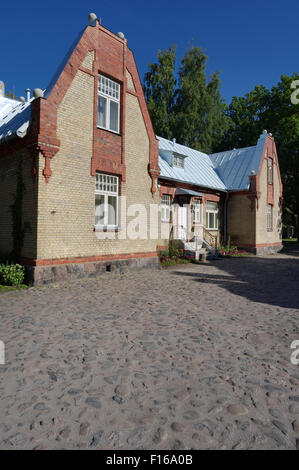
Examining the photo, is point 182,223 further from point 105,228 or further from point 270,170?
point 270,170

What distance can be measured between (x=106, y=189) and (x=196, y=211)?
375 inches

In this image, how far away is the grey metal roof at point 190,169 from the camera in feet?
61.3

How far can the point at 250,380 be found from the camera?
3.67 meters

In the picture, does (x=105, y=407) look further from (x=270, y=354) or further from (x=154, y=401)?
(x=270, y=354)

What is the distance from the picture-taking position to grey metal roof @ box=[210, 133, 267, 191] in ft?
73.7

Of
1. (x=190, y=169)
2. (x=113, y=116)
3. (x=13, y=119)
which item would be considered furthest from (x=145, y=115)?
(x=190, y=169)

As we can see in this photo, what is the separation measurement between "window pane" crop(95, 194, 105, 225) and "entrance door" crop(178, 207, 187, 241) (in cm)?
744

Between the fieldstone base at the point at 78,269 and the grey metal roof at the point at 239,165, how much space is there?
12161 mm

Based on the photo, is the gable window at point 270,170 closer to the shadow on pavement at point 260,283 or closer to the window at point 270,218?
the window at point 270,218

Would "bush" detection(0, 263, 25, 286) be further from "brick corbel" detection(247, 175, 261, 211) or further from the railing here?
"brick corbel" detection(247, 175, 261, 211)

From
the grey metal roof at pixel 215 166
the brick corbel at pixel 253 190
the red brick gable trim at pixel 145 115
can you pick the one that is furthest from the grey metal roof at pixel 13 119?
the brick corbel at pixel 253 190

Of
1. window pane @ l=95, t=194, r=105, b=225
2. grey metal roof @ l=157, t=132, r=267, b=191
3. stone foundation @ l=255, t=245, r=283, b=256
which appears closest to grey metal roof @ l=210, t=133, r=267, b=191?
grey metal roof @ l=157, t=132, r=267, b=191

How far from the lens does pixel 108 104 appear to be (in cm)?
1220

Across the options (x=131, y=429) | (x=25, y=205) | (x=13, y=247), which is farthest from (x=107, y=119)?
(x=131, y=429)
